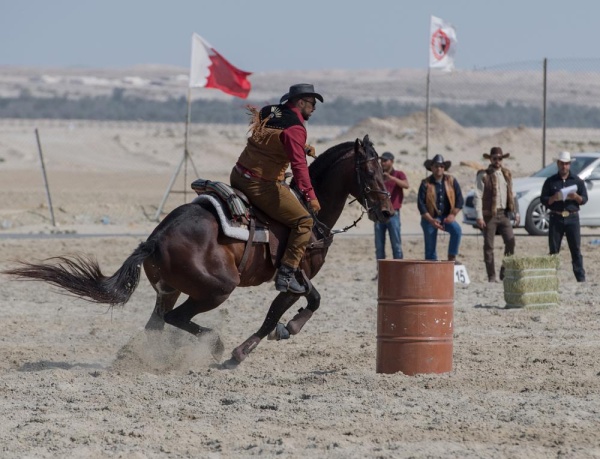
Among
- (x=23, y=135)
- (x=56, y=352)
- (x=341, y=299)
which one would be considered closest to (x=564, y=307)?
(x=341, y=299)

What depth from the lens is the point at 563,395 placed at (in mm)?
8227

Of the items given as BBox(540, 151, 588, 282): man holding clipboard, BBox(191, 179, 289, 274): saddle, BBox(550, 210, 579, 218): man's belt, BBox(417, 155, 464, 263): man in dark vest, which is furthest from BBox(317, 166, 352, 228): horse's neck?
BBox(550, 210, 579, 218): man's belt

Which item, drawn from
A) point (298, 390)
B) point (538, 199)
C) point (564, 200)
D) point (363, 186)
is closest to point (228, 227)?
point (363, 186)

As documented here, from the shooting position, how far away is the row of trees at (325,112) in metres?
102

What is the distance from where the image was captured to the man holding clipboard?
15.1 meters

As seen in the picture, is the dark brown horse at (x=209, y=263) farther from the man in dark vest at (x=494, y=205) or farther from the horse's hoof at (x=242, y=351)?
the man in dark vest at (x=494, y=205)

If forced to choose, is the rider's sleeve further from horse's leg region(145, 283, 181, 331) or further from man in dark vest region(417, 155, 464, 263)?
man in dark vest region(417, 155, 464, 263)

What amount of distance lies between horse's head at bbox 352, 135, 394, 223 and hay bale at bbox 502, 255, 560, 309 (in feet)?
12.1

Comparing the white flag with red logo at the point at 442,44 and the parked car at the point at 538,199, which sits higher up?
the white flag with red logo at the point at 442,44

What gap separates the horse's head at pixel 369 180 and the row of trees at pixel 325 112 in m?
86.5

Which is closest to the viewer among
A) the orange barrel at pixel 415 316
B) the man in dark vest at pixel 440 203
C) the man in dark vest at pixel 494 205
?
the orange barrel at pixel 415 316

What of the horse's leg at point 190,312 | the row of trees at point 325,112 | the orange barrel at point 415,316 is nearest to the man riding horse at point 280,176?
the horse's leg at point 190,312

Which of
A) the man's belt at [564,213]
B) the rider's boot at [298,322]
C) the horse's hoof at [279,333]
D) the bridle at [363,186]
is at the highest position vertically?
the bridle at [363,186]

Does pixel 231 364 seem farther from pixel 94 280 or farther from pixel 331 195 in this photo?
pixel 331 195
